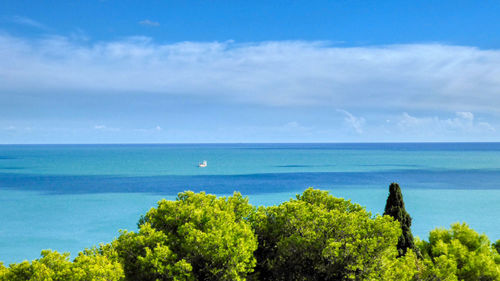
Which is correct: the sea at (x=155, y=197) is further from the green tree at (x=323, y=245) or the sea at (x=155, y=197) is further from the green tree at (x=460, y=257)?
the green tree at (x=323, y=245)

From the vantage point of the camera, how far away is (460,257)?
76.4 ft

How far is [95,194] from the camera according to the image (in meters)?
82.4

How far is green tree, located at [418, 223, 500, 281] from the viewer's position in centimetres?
1983

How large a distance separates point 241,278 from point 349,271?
469cm

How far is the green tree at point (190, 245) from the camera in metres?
17.0

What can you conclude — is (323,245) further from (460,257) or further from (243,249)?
(460,257)

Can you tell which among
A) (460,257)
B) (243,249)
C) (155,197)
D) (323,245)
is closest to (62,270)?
(243,249)

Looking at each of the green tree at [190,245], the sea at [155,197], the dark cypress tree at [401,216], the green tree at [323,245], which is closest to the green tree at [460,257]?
the dark cypress tree at [401,216]

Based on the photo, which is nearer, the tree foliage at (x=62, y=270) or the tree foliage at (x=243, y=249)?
the tree foliage at (x=62, y=270)

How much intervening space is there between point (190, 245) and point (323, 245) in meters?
5.82

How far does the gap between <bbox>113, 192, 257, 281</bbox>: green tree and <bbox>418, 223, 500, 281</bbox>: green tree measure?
9174mm

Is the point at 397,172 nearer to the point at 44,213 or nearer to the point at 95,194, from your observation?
the point at 95,194

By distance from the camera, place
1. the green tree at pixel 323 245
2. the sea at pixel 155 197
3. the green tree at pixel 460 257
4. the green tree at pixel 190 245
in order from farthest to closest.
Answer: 1. the sea at pixel 155 197
2. the green tree at pixel 460 257
3. the green tree at pixel 323 245
4. the green tree at pixel 190 245

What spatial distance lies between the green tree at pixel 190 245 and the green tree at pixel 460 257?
917cm
